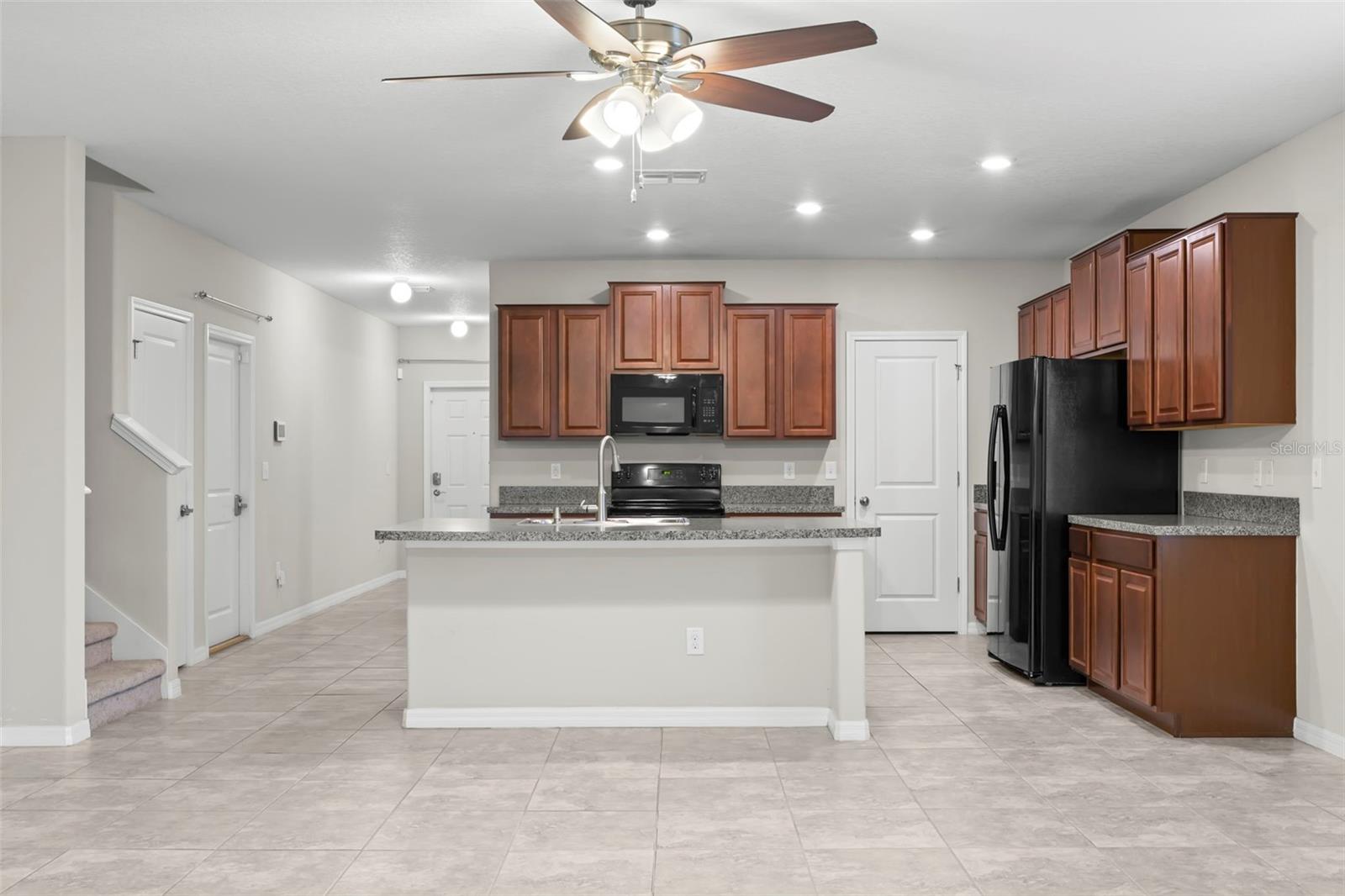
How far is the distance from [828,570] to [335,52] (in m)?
2.73

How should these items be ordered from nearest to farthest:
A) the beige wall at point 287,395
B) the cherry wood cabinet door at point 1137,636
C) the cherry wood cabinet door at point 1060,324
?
the cherry wood cabinet door at point 1137,636 < the beige wall at point 287,395 < the cherry wood cabinet door at point 1060,324

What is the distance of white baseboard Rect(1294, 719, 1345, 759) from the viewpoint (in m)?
3.84

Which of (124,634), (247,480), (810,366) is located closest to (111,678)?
(124,634)

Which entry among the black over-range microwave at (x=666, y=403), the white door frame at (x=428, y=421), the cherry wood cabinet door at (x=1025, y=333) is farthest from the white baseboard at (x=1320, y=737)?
the white door frame at (x=428, y=421)

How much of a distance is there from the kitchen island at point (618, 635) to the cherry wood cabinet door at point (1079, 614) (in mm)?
1460

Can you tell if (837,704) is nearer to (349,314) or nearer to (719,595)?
(719,595)

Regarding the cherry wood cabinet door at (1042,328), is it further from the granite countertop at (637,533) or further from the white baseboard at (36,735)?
the white baseboard at (36,735)

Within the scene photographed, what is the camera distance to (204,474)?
584 centimetres

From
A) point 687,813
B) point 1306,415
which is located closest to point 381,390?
point 687,813

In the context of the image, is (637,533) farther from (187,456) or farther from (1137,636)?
(187,456)

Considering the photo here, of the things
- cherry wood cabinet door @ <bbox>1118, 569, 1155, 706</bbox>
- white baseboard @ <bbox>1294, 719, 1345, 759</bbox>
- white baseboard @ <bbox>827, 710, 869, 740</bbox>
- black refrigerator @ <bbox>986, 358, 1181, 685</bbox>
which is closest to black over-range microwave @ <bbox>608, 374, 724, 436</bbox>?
black refrigerator @ <bbox>986, 358, 1181, 685</bbox>

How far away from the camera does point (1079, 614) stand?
493 centimetres

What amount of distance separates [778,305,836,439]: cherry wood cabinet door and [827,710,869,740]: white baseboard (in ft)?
8.53

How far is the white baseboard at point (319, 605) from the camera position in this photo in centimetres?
662
